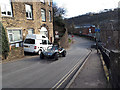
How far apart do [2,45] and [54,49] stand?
4.86 meters

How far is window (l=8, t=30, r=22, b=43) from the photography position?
44.3 feet

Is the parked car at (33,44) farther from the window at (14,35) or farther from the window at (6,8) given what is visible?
the window at (6,8)

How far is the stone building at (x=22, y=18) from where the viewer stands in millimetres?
13004

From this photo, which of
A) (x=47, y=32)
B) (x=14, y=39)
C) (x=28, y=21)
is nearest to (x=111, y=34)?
(x=47, y=32)

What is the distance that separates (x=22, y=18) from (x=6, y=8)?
2540 millimetres

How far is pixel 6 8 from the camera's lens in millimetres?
12875

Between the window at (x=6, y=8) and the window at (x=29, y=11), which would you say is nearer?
the window at (x=6, y=8)

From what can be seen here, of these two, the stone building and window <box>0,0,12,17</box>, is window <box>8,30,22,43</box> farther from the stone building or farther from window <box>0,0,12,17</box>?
window <box>0,0,12,17</box>

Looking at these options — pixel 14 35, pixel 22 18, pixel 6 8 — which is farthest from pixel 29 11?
→ pixel 14 35

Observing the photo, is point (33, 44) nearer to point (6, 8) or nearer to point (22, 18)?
point (22, 18)

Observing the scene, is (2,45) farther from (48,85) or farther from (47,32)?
(47,32)

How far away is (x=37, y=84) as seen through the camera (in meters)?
5.32

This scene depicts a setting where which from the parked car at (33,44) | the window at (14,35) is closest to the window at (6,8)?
the window at (14,35)

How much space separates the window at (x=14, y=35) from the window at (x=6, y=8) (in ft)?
6.90
